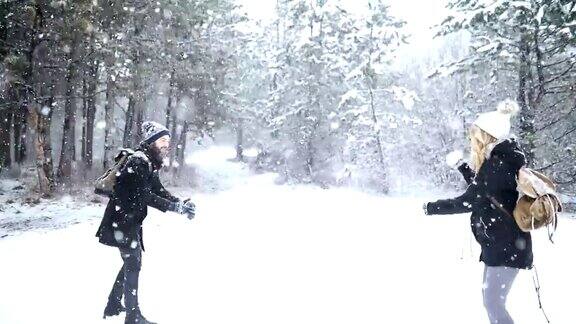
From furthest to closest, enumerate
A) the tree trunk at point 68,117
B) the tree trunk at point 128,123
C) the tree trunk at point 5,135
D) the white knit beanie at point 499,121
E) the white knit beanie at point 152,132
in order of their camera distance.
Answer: the tree trunk at point 128,123 < the tree trunk at point 5,135 < the tree trunk at point 68,117 < the white knit beanie at point 152,132 < the white knit beanie at point 499,121

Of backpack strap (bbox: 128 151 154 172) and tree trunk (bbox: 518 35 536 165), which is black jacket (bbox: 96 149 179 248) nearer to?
backpack strap (bbox: 128 151 154 172)

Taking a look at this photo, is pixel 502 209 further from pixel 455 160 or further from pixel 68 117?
pixel 68 117

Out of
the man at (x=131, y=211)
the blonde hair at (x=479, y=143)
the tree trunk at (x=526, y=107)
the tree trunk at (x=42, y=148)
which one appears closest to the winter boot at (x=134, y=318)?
the man at (x=131, y=211)

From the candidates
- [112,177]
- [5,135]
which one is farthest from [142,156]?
[5,135]

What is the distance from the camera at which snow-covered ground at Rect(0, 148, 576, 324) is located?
229 inches

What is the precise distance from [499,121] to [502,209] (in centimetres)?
75

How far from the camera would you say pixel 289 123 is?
3092 cm

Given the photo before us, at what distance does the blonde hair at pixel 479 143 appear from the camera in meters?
3.90

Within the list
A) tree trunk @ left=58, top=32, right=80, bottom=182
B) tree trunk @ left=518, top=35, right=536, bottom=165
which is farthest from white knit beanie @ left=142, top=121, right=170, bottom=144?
tree trunk @ left=518, top=35, right=536, bottom=165

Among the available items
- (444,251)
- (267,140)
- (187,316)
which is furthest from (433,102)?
(187,316)

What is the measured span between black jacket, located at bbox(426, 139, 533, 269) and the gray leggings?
72 mm

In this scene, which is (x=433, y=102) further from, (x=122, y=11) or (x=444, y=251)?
(x=444, y=251)

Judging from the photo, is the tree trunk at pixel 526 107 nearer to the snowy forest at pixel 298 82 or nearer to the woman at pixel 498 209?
the snowy forest at pixel 298 82

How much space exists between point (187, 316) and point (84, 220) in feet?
27.3
